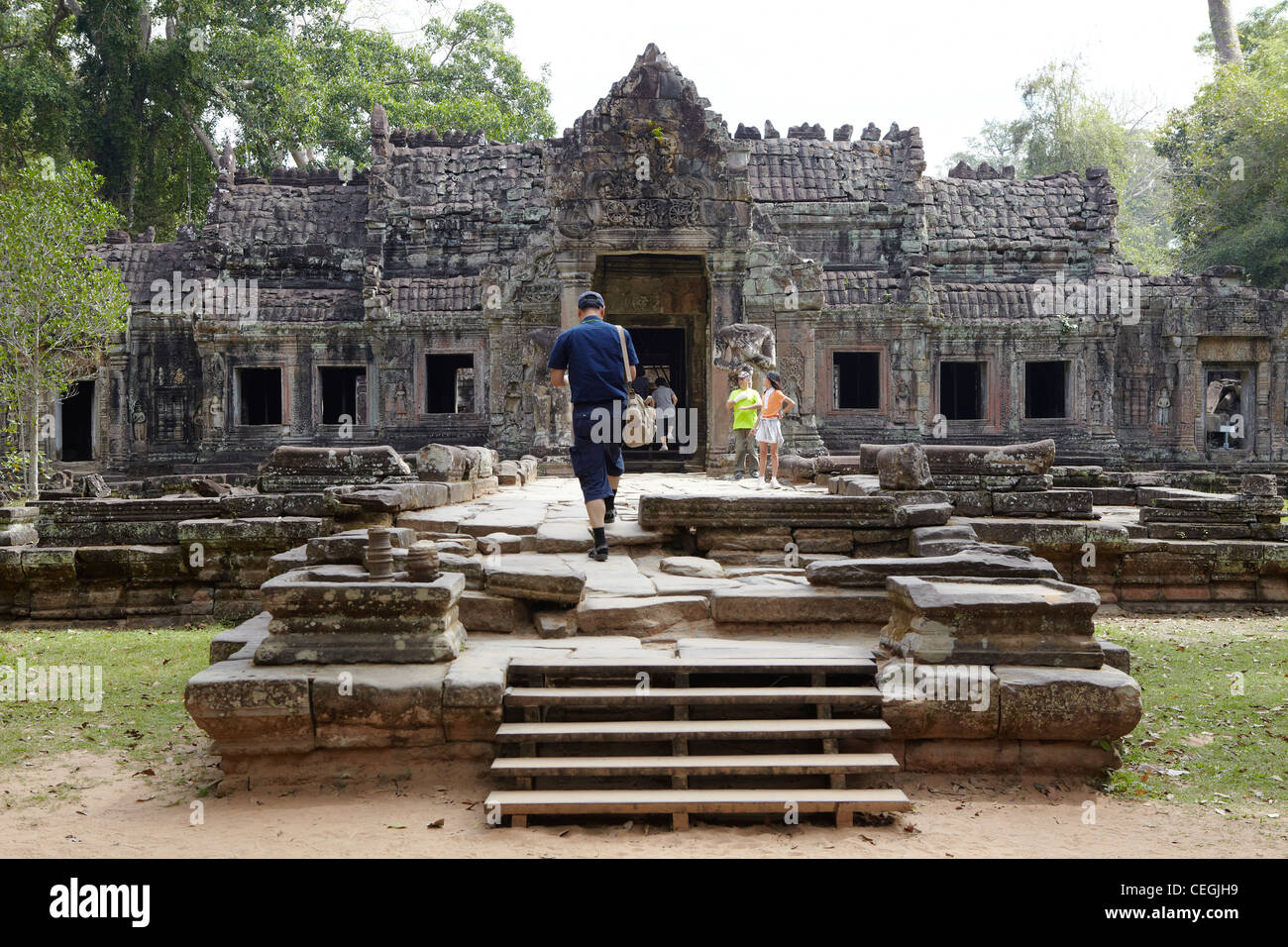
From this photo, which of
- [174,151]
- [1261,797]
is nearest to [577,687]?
[1261,797]

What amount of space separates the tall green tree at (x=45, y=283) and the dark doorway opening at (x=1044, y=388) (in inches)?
691

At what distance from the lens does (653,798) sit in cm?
427

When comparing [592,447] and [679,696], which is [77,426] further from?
[679,696]

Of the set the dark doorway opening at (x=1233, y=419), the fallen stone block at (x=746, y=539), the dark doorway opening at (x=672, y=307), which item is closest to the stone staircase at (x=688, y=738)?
the fallen stone block at (x=746, y=539)

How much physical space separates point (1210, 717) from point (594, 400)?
4.24 metres

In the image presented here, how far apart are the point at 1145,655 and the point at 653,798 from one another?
4910 mm

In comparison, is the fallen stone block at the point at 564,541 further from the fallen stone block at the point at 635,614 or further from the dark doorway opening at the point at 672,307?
the dark doorway opening at the point at 672,307

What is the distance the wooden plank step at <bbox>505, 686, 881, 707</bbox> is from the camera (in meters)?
4.80

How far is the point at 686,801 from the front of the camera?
4.23m

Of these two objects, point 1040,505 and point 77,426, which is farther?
point 77,426

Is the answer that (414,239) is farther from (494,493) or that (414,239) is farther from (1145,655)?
(1145,655)

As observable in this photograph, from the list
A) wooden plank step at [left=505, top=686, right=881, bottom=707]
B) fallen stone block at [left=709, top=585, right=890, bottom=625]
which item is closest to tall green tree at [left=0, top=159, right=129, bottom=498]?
fallen stone block at [left=709, top=585, right=890, bottom=625]

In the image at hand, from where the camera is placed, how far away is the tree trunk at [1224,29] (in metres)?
28.1

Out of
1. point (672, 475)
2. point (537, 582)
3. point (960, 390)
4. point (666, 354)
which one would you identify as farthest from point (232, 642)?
point (960, 390)
